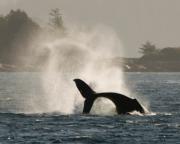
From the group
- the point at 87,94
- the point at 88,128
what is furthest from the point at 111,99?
the point at 88,128

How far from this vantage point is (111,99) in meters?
65.1

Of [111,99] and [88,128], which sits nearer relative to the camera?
[88,128]

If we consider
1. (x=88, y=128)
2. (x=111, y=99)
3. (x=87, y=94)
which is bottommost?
(x=88, y=128)

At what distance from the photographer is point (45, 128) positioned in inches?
2226

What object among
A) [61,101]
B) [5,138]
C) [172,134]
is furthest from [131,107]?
[61,101]

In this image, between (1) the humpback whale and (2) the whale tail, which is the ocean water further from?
(2) the whale tail

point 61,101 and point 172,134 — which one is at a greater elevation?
point 61,101

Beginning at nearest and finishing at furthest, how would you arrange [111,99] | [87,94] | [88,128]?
[88,128] → [87,94] → [111,99]

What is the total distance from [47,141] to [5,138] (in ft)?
9.74

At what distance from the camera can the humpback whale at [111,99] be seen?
64250 mm

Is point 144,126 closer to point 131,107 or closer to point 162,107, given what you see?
point 131,107

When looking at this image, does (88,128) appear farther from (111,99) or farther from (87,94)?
(111,99)

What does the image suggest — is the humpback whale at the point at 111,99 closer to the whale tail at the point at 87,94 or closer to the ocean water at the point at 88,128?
the whale tail at the point at 87,94

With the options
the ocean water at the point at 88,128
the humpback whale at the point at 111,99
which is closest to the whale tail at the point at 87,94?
the humpback whale at the point at 111,99
